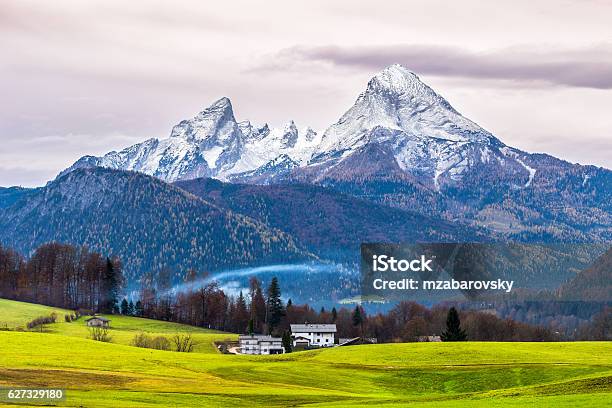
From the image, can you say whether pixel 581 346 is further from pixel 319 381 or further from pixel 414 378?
pixel 319 381

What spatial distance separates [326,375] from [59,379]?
35.7 meters

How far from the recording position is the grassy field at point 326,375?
92.4m

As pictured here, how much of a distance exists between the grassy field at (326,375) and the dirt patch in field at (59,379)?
3.8 inches

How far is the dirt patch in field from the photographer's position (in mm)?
98688

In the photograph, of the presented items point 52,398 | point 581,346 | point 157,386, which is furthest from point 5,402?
point 581,346

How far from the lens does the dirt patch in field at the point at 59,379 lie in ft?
324

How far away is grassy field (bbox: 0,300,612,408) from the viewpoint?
92375 millimetres

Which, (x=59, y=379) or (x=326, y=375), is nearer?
(x=59, y=379)

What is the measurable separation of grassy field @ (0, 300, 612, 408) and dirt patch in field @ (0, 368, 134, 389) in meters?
0.10

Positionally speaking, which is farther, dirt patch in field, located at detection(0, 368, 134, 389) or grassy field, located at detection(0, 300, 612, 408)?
dirt patch in field, located at detection(0, 368, 134, 389)

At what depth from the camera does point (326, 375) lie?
12900 cm

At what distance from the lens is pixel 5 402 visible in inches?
3273

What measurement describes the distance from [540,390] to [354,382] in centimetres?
3583

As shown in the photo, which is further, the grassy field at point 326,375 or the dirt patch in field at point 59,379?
the dirt patch in field at point 59,379
